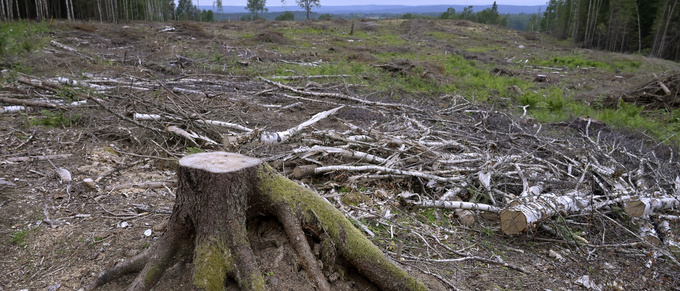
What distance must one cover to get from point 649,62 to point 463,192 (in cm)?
2157

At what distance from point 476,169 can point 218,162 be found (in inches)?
147

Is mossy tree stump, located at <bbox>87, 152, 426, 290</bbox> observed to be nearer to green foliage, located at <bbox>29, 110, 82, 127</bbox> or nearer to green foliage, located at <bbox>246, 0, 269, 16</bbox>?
green foliage, located at <bbox>29, 110, 82, 127</bbox>

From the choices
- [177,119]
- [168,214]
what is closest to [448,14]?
[177,119]

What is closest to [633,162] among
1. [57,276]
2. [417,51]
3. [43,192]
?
[57,276]

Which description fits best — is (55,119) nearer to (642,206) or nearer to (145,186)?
(145,186)

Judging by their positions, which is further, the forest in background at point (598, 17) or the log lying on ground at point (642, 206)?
the forest in background at point (598, 17)

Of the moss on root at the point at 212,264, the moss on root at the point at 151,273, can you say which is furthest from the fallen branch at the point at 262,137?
the moss on root at the point at 212,264

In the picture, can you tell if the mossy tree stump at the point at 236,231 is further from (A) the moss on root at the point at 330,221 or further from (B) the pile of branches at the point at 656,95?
(B) the pile of branches at the point at 656,95

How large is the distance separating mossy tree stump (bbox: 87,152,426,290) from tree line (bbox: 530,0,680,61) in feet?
97.1

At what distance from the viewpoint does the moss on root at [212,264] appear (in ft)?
6.85

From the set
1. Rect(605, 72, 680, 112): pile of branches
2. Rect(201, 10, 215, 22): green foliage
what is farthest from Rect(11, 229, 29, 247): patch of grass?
Rect(201, 10, 215, 22): green foliage

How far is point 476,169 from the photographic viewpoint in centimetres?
494

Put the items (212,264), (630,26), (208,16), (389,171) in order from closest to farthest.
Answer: (212,264) → (389,171) → (630,26) → (208,16)

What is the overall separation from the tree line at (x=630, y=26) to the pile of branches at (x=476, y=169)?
23775 millimetres
